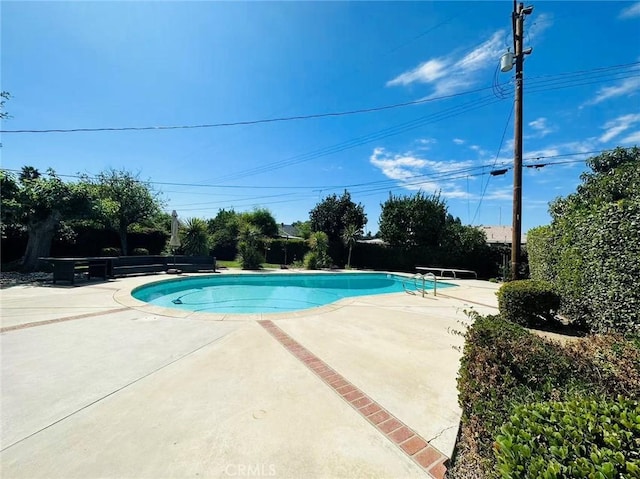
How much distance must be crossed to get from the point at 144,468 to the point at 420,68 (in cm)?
1278

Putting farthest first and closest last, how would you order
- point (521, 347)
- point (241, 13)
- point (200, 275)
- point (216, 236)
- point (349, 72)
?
point (216, 236), point (200, 275), point (349, 72), point (241, 13), point (521, 347)

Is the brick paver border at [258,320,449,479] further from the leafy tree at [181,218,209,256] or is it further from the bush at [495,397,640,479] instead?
the leafy tree at [181,218,209,256]

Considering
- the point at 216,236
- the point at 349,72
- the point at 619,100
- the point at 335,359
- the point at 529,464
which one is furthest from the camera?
the point at 216,236

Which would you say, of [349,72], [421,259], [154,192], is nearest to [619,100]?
Result: [349,72]

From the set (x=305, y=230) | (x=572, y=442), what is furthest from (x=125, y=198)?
(x=572, y=442)

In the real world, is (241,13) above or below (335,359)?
above

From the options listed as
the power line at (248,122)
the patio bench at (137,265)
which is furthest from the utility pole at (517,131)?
the patio bench at (137,265)

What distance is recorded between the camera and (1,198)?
10.8 metres

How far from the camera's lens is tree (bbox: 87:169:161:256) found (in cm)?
1689

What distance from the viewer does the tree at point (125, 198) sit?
1689cm

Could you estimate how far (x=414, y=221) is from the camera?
19.3 m

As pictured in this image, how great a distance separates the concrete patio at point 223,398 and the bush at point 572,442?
1.15 metres

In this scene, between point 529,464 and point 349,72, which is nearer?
point 529,464

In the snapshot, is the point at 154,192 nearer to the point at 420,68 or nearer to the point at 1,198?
the point at 1,198
